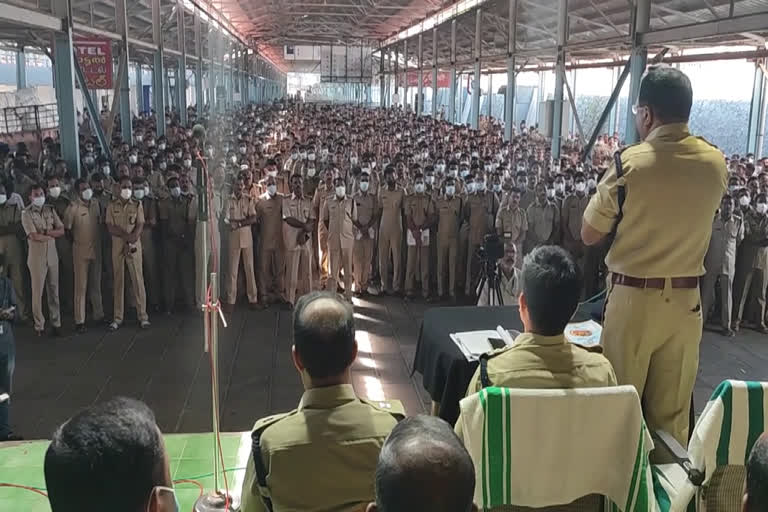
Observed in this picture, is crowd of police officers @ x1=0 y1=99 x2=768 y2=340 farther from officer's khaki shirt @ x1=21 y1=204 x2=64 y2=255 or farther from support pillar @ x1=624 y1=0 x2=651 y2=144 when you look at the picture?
support pillar @ x1=624 y1=0 x2=651 y2=144

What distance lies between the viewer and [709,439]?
6.67 ft

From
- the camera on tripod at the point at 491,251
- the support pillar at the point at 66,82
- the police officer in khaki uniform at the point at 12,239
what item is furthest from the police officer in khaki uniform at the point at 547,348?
the support pillar at the point at 66,82

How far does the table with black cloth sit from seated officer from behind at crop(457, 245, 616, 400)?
2.88 feet

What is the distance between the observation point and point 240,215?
8031 millimetres

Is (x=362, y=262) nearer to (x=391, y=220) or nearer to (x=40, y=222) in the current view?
(x=391, y=220)

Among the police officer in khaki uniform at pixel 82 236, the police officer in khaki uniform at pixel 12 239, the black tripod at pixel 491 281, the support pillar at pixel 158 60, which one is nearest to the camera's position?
the black tripod at pixel 491 281

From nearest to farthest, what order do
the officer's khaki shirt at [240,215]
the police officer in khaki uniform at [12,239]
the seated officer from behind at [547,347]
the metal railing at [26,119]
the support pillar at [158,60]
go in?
the seated officer from behind at [547,347], the police officer in khaki uniform at [12,239], the officer's khaki shirt at [240,215], the support pillar at [158,60], the metal railing at [26,119]

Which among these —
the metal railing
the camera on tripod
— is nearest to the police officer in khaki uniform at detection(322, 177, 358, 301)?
the camera on tripod

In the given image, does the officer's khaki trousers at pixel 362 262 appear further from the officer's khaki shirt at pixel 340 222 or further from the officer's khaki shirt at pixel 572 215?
the officer's khaki shirt at pixel 572 215

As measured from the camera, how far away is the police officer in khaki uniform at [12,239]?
7.25 meters

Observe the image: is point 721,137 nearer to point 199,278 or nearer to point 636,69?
point 636,69

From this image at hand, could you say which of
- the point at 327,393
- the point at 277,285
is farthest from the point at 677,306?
the point at 277,285

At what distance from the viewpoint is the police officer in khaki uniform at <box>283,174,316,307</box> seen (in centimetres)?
813

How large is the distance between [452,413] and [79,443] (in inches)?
85.6
